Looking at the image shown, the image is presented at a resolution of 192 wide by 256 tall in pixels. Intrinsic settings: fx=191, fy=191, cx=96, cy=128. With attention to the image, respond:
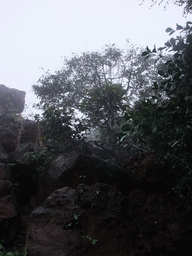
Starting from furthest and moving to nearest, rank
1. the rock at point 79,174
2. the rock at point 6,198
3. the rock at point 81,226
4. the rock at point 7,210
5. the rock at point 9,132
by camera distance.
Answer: the rock at point 9,132 < the rock at point 79,174 < the rock at point 6,198 < the rock at point 7,210 < the rock at point 81,226

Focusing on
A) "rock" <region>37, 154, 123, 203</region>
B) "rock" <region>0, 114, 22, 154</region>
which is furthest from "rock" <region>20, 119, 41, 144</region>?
"rock" <region>37, 154, 123, 203</region>

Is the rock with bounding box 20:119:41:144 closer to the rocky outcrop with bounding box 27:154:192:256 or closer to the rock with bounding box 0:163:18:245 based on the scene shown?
the rock with bounding box 0:163:18:245

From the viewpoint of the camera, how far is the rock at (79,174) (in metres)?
6.16

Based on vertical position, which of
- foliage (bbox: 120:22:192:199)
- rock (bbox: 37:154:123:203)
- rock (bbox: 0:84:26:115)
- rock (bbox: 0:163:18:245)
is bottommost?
rock (bbox: 0:163:18:245)

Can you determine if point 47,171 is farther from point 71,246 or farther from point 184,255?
point 184,255

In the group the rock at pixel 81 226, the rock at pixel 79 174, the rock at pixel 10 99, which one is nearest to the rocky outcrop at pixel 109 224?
the rock at pixel 81 226

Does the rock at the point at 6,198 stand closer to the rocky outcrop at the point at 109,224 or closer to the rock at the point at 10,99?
the rocky outcrop at the point at 109,224

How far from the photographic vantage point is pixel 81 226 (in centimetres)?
432

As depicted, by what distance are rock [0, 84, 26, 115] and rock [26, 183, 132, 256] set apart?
1073cm

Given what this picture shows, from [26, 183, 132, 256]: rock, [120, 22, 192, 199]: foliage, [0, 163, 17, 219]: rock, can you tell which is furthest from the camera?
[0, 163, 17, 219]: rock

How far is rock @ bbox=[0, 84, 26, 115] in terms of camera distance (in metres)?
14.0

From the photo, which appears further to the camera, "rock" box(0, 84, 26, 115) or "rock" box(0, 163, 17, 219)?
"rock" box(0, 84, 26, 115)

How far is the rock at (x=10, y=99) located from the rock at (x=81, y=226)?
1073cm

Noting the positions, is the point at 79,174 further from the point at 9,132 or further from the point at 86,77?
the point at 86,77
